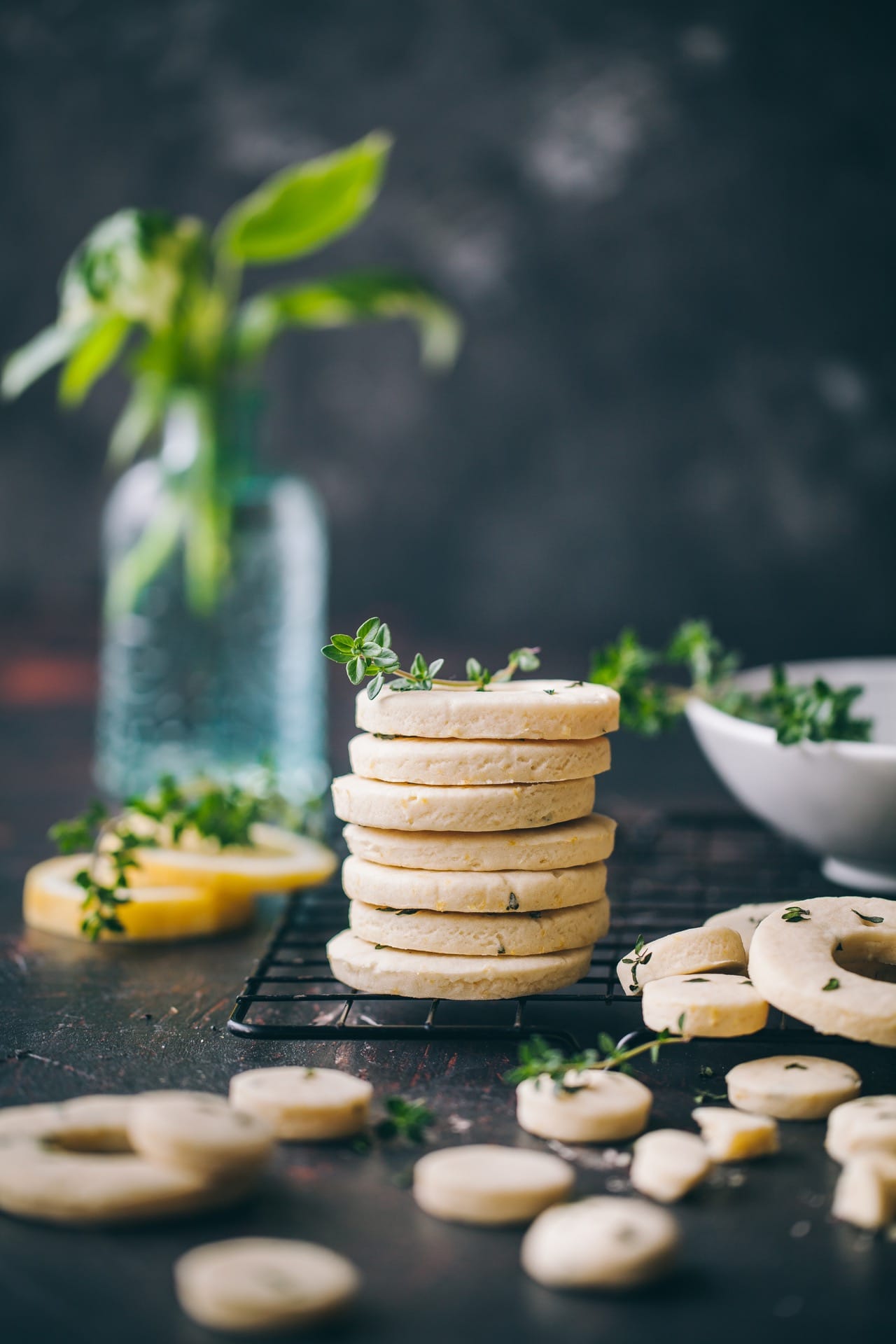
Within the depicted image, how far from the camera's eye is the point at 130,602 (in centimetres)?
262

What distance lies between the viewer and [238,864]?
193 centimetres

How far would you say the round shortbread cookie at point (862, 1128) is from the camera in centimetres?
112

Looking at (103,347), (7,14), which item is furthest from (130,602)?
(7,14)

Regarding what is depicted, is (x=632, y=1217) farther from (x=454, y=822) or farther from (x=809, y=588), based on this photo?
(x=809, y=588)

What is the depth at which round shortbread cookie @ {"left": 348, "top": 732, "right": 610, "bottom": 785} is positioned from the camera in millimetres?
1412

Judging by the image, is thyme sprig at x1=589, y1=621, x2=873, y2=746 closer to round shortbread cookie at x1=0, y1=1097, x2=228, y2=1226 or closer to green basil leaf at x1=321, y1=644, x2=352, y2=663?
green basil leaf at x1=321, y1=644, x2=352, y2=663

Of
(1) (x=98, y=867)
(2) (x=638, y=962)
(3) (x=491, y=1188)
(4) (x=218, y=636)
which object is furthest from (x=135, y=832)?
(3) (x=491, y=1188)

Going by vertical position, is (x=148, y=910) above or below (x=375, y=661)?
below

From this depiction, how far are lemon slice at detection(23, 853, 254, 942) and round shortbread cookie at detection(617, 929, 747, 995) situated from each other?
0.68 meters

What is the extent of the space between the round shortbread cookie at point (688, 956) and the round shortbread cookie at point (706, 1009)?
64mm

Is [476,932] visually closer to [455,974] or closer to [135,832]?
[455,974]

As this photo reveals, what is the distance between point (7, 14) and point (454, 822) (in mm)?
3889

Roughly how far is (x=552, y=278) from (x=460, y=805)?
10.7 feet

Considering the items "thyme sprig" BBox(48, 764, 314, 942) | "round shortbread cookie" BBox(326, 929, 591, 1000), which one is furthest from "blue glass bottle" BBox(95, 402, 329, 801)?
"round shortbread cookie" BBox(326, 929, 591, 1000)
